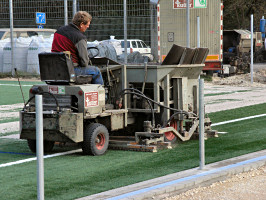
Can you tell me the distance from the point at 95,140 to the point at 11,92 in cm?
1234

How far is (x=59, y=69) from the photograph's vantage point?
30.0 ft

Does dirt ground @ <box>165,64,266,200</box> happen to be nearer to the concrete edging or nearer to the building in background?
the concrete edging

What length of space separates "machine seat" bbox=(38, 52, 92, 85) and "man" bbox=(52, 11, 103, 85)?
153mm

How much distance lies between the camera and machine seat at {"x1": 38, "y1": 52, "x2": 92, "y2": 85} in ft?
29.7

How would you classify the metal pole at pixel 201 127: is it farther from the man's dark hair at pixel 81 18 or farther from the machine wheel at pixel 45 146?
the machine wheel at pixel 45 146

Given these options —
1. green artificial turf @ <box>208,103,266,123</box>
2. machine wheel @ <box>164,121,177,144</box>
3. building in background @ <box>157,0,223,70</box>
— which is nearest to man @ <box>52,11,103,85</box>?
machine wheel @ <box>164,121,177,144</box>

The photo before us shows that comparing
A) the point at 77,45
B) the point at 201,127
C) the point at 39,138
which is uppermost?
the point at 77,45

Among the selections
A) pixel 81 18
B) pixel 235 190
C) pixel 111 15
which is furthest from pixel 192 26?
pixel 235 190

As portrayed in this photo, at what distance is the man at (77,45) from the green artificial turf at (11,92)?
8.55 metres

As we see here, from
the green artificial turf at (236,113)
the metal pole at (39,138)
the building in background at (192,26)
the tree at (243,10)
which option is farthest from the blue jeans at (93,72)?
the tree at (243,10)

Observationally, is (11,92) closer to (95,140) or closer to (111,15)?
(111,15)

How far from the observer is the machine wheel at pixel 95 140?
913 centimetres

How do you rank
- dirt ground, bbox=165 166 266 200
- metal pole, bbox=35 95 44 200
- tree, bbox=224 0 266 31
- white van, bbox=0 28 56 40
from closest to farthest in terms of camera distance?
metal pole, bbox=35 95 44 200, dirt ground, bbox=165 166 266 200, white van, bbox=0 28 56 40, tree, bbox=224 0 266 31

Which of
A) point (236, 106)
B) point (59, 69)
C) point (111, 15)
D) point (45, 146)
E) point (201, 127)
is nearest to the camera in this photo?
point (201, 127)
